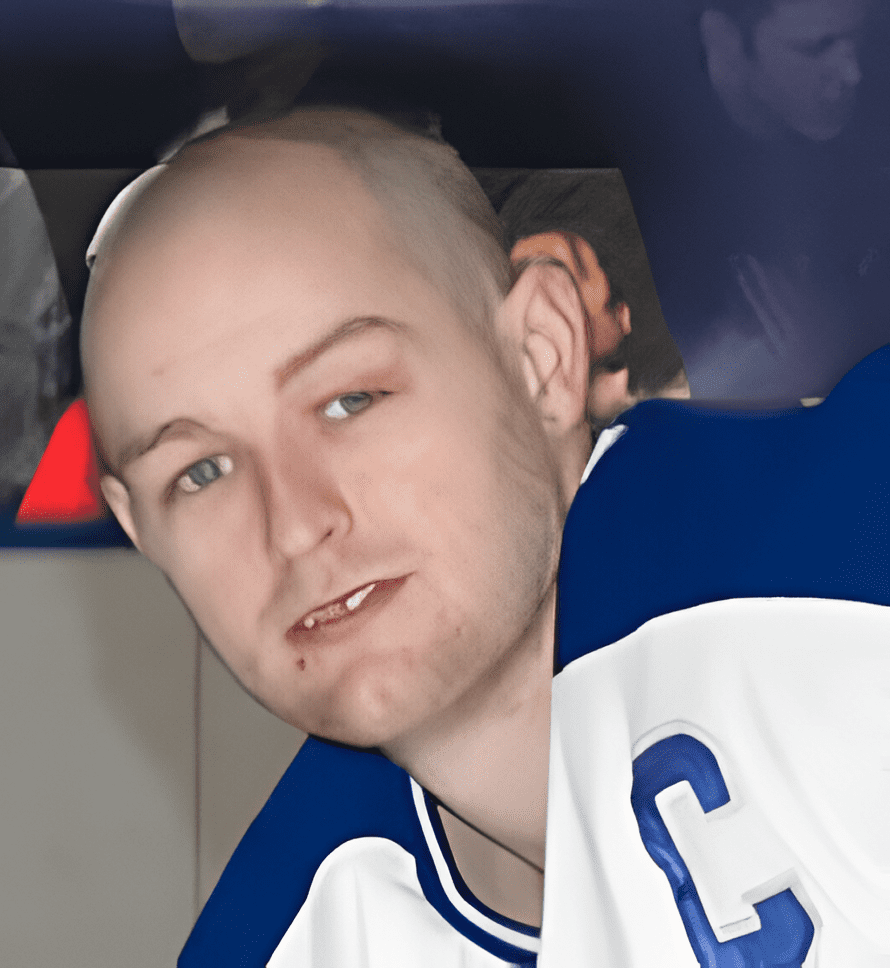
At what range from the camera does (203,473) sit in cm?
58

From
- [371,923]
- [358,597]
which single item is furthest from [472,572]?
[371,923]

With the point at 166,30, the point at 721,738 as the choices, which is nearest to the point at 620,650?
the point at 721,738

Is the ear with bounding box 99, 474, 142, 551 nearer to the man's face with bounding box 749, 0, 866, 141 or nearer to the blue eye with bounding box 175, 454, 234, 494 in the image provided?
the blue eye with bounding box 175, 454, 234, 494

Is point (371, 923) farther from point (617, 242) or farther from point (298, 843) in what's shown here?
point (617, 242)

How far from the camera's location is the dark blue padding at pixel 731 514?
42cm

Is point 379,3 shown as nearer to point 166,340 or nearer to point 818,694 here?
point 166,340

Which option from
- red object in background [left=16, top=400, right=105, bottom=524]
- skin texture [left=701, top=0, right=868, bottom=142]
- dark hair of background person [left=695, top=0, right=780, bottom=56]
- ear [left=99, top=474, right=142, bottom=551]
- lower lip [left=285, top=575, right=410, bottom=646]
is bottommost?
red object in background [left=16, top=400, right=105, bottom=524]

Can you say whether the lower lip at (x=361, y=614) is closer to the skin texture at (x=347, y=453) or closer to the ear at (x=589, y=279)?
the skin texture at (x=347, y=453)

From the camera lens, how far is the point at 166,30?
688 mm

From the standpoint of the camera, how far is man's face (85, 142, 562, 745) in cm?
53

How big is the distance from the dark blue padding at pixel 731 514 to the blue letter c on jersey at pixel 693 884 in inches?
2.5

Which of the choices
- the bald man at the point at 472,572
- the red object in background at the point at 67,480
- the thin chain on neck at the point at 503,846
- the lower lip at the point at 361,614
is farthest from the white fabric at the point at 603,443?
the red object in background at the point at 67,480

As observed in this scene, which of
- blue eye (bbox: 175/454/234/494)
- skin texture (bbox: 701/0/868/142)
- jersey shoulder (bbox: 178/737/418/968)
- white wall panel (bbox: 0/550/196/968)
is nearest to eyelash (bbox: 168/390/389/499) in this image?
blue eye (bbox: 175/454/234/494)

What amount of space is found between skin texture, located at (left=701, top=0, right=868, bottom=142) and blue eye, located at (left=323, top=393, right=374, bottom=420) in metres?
0.35
